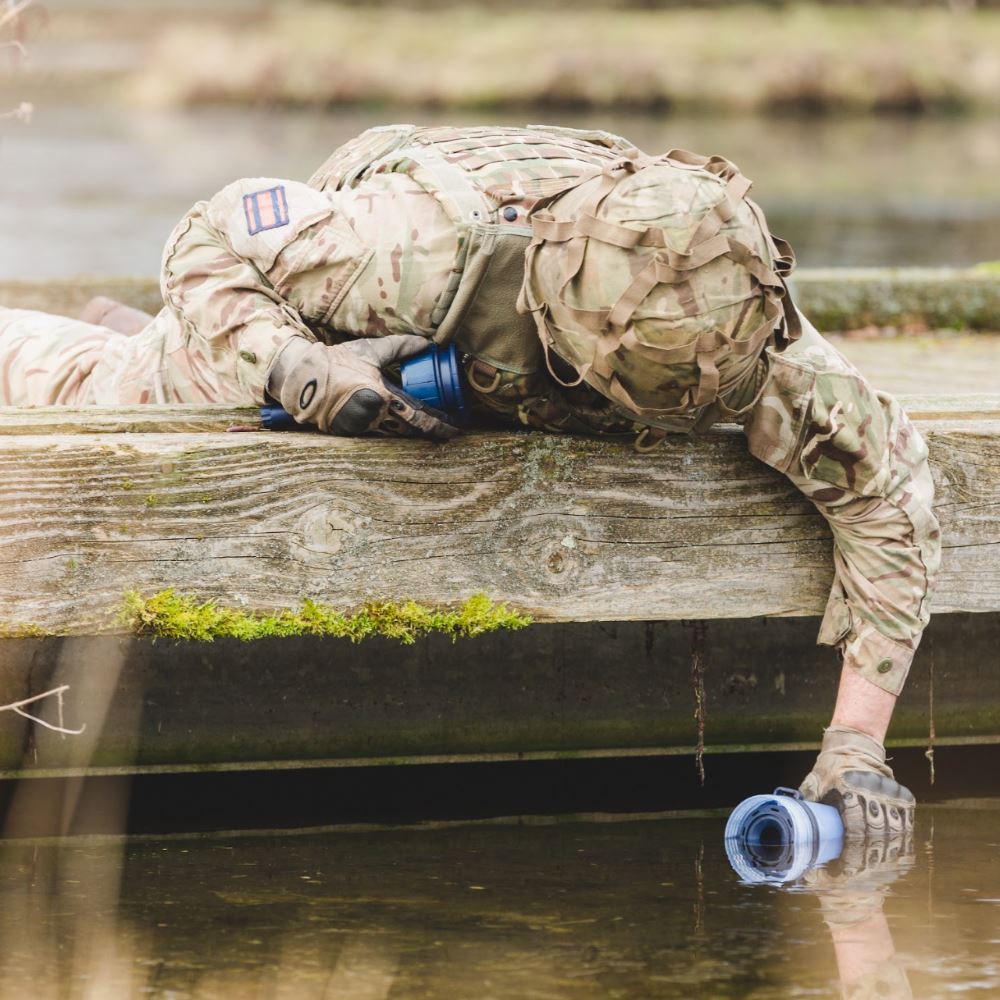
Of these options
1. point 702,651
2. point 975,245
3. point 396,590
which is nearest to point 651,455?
point 396,590

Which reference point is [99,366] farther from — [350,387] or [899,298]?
[899,298]

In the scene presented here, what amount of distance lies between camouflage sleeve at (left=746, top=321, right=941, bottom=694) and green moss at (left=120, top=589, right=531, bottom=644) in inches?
24.1

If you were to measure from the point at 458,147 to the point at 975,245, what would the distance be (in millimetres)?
10777

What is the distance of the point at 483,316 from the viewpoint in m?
3.12

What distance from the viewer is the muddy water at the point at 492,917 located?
9.15 ft

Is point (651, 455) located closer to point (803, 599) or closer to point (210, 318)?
point (803, 599)

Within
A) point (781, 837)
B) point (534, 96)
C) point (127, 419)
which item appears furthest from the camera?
point (534, 96)

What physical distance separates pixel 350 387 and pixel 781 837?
125 centimetres

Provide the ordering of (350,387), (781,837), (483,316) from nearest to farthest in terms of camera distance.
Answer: (350,387) → (483,316) → (781,837)

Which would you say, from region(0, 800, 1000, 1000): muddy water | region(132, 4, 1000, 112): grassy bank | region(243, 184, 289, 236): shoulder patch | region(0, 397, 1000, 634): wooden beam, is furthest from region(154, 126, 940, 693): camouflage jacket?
region(132, 4, 1000, 112): grassy bank

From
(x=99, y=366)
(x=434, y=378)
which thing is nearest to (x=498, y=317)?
(x=434, y=378)

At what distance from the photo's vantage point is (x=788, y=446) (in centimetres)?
318

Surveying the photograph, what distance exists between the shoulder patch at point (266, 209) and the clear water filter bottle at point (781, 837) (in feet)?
4.70

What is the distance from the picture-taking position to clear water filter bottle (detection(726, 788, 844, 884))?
10.5ft
